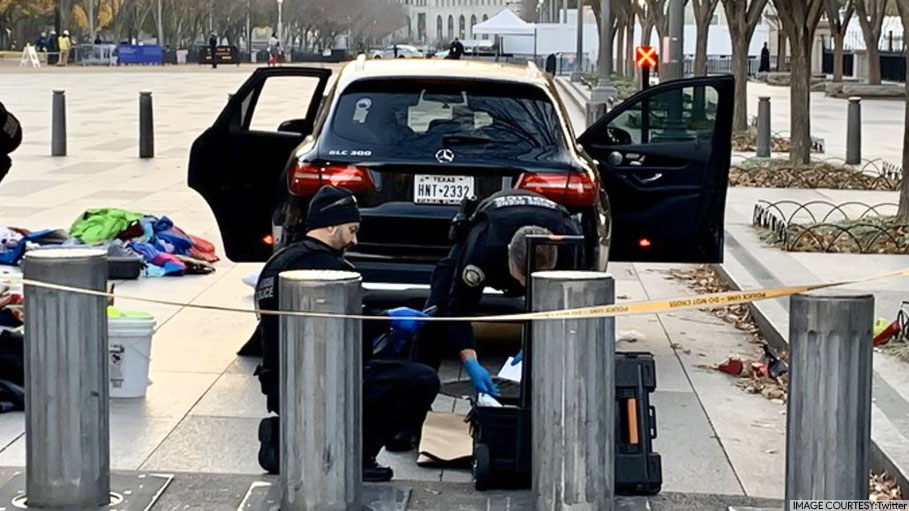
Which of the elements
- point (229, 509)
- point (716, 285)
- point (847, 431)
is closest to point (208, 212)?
point (716, 285)

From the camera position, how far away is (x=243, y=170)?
1023cm

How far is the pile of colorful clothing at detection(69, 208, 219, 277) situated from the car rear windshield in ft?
10.5

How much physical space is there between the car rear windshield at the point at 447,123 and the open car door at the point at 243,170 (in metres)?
1.17

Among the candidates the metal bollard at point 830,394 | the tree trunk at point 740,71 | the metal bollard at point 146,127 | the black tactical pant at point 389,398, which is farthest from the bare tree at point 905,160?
the metal bollard at point 146,127

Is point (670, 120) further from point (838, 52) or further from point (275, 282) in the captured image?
point (838, 52)

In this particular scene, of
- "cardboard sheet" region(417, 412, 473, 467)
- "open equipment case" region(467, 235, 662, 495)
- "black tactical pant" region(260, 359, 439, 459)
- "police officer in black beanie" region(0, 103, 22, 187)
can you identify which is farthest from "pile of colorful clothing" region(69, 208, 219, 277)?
"open equipment case" region(467, 235, 662, 495)

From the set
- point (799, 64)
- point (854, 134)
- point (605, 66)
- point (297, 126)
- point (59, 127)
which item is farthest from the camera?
point (605, 66)

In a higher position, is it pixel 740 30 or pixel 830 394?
pixel 740 30

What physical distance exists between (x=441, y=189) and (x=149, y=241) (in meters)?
4.12

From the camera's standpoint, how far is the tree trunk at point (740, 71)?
79.8 feet

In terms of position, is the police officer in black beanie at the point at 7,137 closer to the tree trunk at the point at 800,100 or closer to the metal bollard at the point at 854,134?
the tree trunk at the point at 800,100

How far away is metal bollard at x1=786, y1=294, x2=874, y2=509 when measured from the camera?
5.32 m

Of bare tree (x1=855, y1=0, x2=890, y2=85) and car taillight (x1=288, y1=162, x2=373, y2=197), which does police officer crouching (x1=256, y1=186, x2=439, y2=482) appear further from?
bare tree (x1=855, y1=0, x2=890, y2=85)

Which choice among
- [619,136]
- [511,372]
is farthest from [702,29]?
[511,372]
